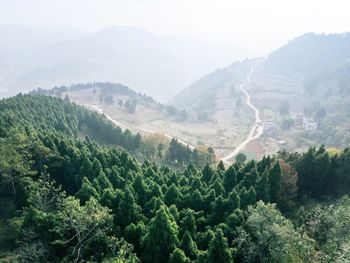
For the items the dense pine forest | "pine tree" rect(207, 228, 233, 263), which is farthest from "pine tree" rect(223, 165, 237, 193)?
"pine tree" rect(207, 228, 233, 263)

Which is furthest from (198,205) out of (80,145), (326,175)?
(80,145)

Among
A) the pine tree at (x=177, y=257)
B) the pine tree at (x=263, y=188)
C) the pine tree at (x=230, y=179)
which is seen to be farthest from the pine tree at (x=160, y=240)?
the pine tree at (x=230, y=179)

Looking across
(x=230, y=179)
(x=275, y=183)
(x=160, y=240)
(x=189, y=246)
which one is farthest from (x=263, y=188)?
(x=160, y=240)

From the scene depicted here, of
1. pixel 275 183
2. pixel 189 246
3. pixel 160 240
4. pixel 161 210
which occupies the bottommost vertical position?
pixel 189 246

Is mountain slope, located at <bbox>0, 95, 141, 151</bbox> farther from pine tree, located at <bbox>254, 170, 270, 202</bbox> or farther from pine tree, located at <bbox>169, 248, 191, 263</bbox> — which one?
pine tree, located at <bbox>169, 248, 191, 263</bbox>

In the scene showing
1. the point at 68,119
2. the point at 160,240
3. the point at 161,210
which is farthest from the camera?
the point at 68,119

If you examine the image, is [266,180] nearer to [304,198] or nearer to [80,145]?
[304,198]

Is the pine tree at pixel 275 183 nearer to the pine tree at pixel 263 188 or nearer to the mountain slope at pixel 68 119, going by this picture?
the pine tree at pixel 263 188

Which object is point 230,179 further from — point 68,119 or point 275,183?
point 68,119
